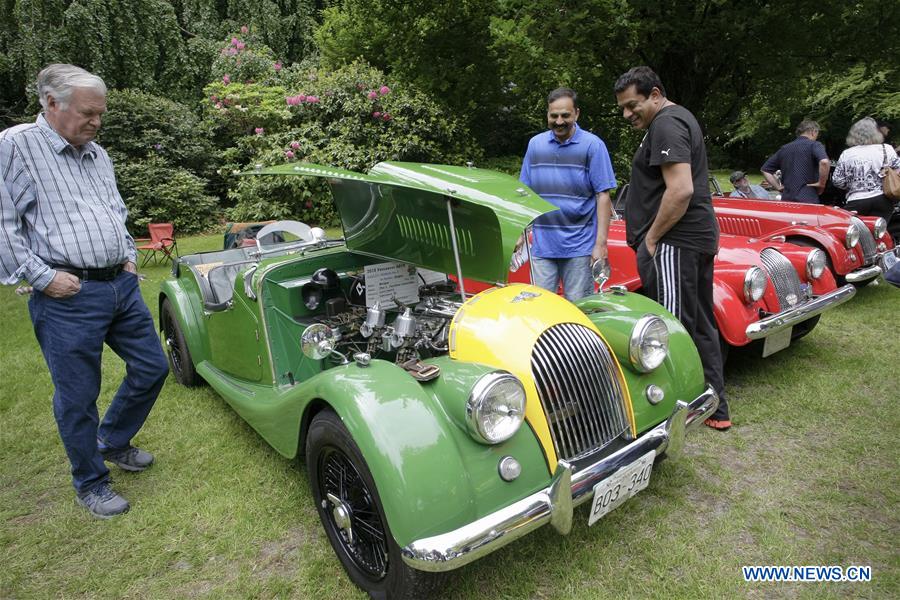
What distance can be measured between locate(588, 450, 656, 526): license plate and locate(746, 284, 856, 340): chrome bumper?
190cm

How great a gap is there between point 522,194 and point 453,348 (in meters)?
0.84

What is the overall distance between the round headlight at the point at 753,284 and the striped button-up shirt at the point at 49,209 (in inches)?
155

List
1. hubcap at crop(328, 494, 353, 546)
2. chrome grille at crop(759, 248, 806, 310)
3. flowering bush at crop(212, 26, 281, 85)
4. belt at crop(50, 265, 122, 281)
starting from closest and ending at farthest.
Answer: hubcap at crop(328, 494, 353, 546)
belt at crop(50, 265, 122, 281)
chrome grille at crop(759, 248, 806, 310)
flowering bush at crop(212, 26, 281, 85)

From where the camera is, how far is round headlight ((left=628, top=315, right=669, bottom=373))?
259 cm

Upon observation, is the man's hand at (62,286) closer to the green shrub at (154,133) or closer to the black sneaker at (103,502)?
the black sneaker at (103,502)

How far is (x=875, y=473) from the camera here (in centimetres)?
295

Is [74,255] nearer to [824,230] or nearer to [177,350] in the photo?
[177,350]

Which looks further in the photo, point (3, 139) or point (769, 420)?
point (769, 420)

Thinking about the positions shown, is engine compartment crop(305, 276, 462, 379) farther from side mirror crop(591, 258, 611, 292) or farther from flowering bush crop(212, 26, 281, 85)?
flowering bush crop(212, 26, 281, 85)

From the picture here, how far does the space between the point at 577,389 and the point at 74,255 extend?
240cm

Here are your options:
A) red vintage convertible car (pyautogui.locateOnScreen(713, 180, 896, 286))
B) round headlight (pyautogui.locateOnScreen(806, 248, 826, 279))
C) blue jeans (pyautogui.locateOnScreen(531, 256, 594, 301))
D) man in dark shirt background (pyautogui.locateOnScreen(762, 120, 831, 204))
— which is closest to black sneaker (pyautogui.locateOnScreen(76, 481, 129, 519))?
blue jeans (pyautogui.locateOnScreen(531, 256, 594, 301))

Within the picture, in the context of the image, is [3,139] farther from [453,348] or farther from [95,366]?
[453,348]

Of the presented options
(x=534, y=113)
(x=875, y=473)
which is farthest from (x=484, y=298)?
(x=534, y=113)

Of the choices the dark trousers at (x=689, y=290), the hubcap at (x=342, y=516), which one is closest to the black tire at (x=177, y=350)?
the hubcap at (x=342, y=516)
